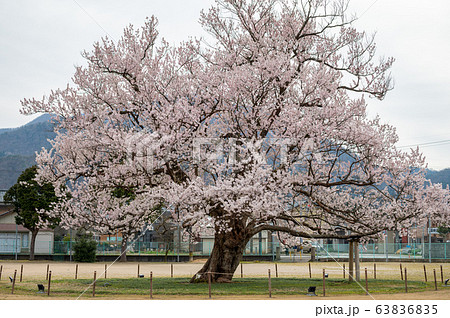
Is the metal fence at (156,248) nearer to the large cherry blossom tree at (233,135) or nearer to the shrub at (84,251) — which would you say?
the shrub at (84,251)

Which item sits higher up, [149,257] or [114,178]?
[114,178]

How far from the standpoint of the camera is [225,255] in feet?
62.0

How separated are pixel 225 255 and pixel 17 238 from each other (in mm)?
39245

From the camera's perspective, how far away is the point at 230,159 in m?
16.7

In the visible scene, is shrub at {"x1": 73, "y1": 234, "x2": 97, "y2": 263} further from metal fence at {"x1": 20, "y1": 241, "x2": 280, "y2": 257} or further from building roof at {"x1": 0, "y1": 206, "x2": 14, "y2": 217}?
building roof at {"x1": 0, "y1": 206, "x2": 14, "y2": 217}

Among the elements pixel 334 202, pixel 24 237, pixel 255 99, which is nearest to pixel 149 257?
pixel 24 237

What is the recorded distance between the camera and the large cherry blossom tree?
16469 mm

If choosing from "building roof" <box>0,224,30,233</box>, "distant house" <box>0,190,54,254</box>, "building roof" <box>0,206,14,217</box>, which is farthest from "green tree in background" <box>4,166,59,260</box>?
"building roof" <box>0,206,14,217</box>

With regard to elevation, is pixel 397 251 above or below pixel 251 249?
below

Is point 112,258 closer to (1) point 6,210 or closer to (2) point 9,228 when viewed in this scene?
(2) point 9,228

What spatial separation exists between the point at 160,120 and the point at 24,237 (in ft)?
138

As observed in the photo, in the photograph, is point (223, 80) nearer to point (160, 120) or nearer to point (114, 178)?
point (160, 120)

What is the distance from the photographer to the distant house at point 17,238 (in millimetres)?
50094

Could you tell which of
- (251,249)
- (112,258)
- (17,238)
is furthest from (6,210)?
(251,249)
